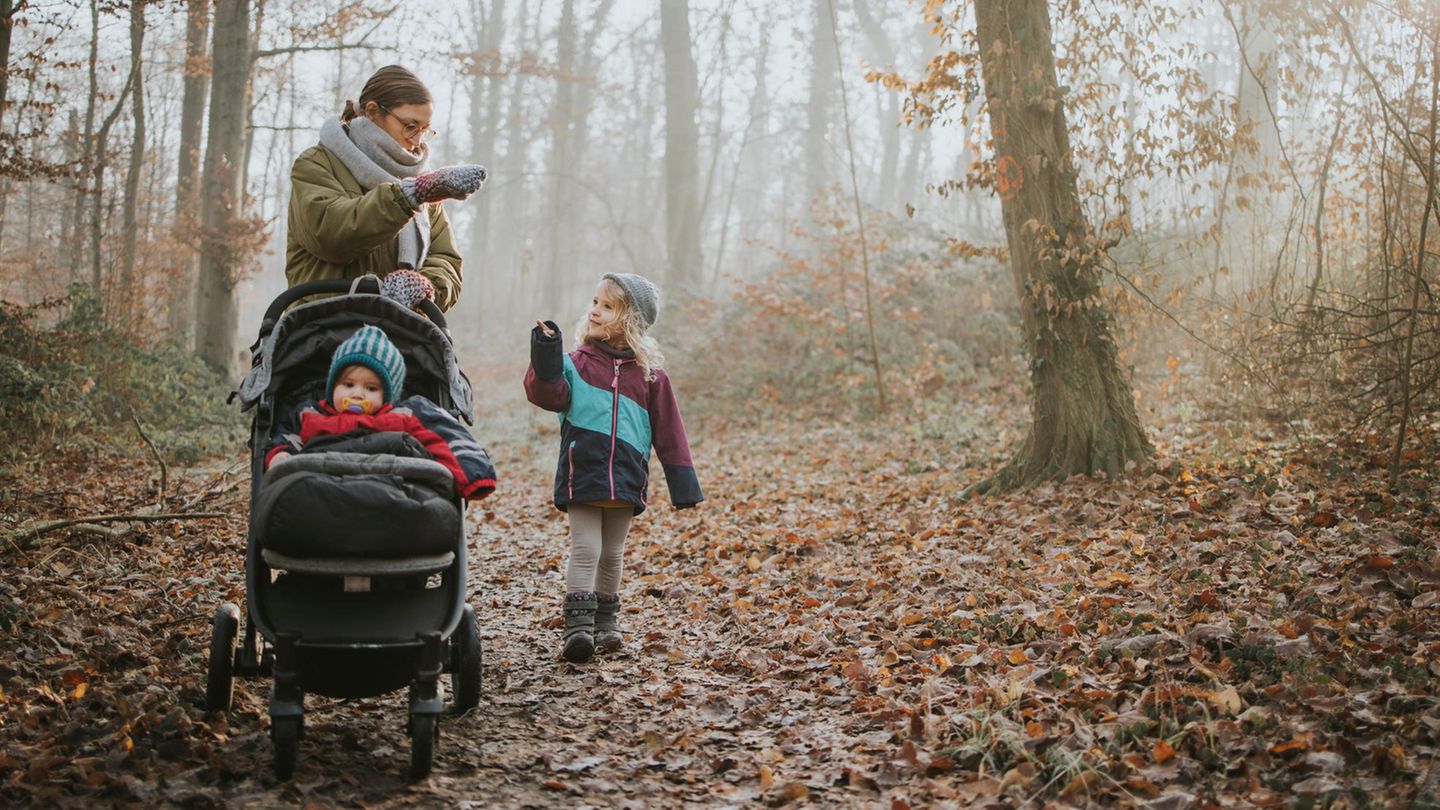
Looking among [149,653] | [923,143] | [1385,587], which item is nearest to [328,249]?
[149,653]

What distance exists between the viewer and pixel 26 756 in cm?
339

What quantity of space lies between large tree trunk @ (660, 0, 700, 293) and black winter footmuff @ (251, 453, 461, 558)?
18901 mm

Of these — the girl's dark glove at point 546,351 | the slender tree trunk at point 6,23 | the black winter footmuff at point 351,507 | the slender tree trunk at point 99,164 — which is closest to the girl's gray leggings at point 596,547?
the girl's dark glove at point 546,351

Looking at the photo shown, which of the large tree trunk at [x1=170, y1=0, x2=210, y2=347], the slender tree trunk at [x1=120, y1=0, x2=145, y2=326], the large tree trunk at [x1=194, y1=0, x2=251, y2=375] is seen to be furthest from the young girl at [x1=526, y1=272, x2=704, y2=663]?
the large tree trunk at [x1=170, y1=0, x2=210, y2=347]

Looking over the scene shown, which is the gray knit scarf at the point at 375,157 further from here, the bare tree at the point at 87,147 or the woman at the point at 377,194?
the bare tree at the point at 87,147

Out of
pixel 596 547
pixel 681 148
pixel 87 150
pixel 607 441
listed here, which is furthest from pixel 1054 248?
pixel 681 148

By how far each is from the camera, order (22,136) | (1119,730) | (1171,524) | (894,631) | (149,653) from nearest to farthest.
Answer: (1119,730) → (149,653) → (894,631) → (1171,524) → (22,136)

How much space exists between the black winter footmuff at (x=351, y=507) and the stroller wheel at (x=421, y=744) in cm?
58

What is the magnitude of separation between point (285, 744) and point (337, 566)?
0.64 m

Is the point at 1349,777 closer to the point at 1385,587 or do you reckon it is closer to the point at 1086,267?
the point at 1385,587

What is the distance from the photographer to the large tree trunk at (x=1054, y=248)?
787 centimetres

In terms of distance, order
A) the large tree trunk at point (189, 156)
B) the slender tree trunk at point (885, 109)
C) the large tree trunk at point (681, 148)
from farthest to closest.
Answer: the slender tree trunk at point (885, 109) → the large tree trunk at point (681, 148) → the large tree trunk at point (189, 156)

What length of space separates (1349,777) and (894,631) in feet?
7.89

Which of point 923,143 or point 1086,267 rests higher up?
point 923,143
